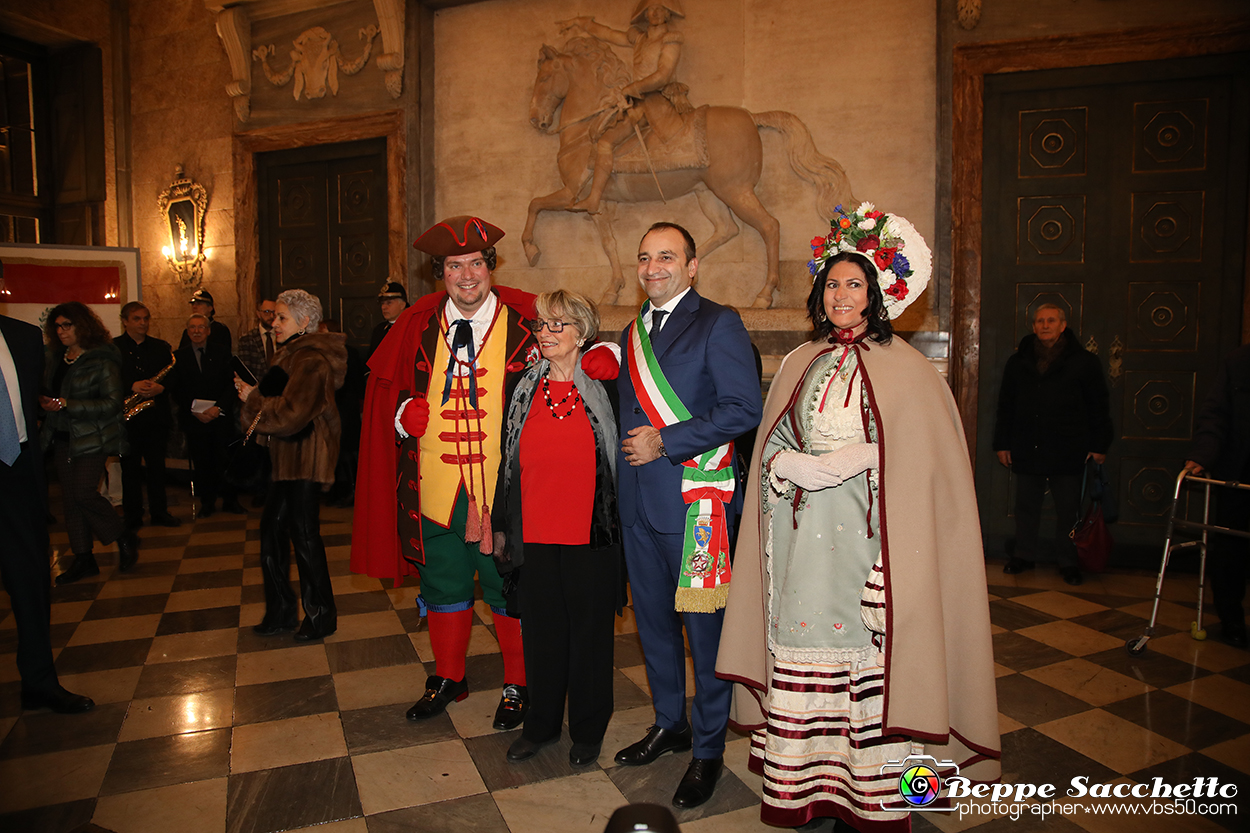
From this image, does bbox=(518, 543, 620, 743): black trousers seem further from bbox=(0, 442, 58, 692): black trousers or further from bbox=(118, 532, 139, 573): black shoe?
bbox=(118, 532, 139, 573): black shoe

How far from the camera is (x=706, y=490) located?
8.05 ft

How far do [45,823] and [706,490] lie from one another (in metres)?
2.21

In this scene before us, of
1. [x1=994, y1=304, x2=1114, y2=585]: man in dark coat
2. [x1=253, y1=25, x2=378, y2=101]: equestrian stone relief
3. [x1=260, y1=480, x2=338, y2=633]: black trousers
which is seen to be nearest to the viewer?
[x1=260, y1=480, x2=338, y2=633]: black trousers

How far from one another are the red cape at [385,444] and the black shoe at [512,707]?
627mm

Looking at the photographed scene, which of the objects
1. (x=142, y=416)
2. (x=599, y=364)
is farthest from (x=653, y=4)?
(x=142, y=416)

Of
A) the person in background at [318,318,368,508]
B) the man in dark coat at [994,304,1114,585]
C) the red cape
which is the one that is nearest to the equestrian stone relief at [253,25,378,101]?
the person in background at [318,318,368,508]

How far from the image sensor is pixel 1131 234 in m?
5.36

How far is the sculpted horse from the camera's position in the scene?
589 cm

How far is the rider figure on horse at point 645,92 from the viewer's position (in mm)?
6055

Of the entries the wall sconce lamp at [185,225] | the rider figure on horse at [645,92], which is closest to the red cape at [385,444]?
the rider figure on horse at [645,92]

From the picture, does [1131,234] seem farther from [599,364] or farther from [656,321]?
[599,364]

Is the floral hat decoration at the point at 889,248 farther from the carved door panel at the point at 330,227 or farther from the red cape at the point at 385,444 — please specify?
the carved door panel at the point at 330,227

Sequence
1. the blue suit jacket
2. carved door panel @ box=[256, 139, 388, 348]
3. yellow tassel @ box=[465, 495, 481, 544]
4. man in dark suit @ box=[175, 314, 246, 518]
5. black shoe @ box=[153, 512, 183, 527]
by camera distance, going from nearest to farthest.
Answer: the blue suit jacket
yellow tassel @ box=[465, 495, 481, 544]
black shoe @ box=[153, 512, 183, 527]
man in dark suit @ box=[175, 314, 246, 518]
carved door panel @ box=[256, 139, 388, 348]

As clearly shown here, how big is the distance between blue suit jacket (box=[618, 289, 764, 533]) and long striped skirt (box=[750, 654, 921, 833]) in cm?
59
